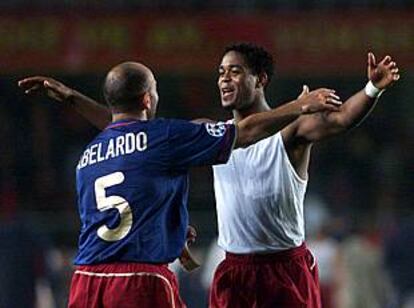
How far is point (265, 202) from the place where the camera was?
27.1ft

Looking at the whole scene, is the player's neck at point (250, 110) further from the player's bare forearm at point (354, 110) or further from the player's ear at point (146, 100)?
the player's ear at point (146, 100)

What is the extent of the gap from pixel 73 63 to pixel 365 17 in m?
2.50

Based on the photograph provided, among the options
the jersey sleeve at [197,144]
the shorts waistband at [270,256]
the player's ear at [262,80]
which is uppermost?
the player's ear at [262,80]

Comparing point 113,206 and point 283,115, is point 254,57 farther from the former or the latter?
point 113,206

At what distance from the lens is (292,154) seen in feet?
27.1

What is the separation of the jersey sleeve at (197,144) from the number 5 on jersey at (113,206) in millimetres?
261

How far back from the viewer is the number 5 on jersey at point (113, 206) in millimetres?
7473

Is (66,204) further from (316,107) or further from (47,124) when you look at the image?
(316,107)

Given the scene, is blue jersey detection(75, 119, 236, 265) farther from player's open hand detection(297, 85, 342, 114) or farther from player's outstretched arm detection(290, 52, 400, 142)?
player's outstretched arm detection(290, 52, 400, 142)

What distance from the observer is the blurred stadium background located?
14523 millimetres

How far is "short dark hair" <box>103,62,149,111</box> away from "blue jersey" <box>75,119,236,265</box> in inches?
3.7

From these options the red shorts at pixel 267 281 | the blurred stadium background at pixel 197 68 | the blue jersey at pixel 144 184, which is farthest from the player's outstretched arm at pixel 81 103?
the blurred stadium background at pixel 197 68

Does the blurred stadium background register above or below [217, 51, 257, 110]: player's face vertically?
above

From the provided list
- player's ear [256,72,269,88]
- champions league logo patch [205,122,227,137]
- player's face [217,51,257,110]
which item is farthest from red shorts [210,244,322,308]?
champions league logo patch [205,122,227,137]
